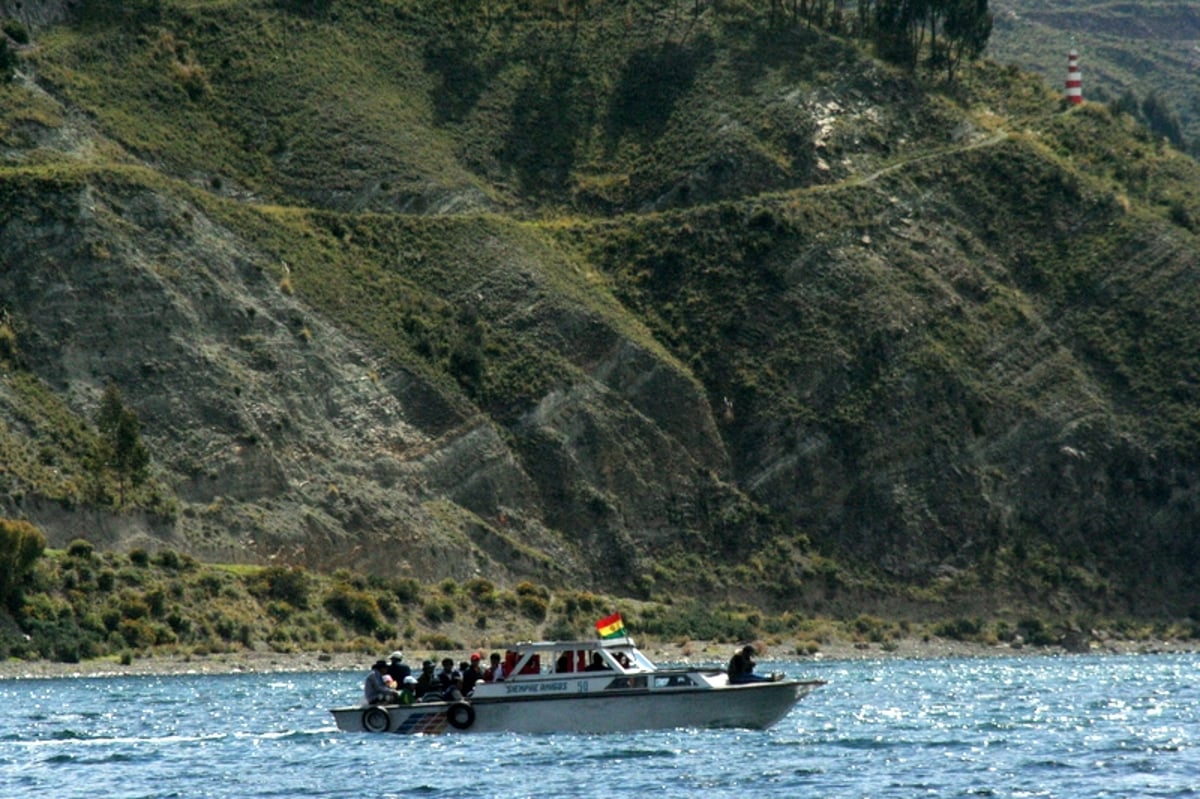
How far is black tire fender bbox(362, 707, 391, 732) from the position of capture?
51.5m

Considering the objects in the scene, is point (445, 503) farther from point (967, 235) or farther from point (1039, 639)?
point (967, 235)

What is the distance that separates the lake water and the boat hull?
0.43 meters

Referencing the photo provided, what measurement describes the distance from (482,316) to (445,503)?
15720 millimetres

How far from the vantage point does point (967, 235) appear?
120938 mm

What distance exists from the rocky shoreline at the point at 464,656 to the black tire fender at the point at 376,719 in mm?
25908

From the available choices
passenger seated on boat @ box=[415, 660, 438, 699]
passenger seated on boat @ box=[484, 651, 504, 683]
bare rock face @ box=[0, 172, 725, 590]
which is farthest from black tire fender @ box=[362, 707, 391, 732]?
bare rock face @ box=[0, 172, 725, 590]

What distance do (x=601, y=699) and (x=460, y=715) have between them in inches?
155

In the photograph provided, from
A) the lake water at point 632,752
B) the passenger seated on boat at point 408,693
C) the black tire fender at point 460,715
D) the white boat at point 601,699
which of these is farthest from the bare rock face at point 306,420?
the white boat at point 601,699

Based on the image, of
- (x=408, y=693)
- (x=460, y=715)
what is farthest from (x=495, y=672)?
(x=408, y=693)

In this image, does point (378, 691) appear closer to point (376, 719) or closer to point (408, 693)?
point (376, 719)

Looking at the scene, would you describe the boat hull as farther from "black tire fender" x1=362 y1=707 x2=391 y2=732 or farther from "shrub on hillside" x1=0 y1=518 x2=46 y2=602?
"shrub on hillside" x1=0 y1=518 x2=46 y2=602

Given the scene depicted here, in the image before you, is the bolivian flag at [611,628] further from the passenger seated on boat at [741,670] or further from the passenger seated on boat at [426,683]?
the passenger seated on boat at [426,683]

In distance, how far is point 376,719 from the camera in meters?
51.6

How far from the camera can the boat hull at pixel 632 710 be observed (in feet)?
164
